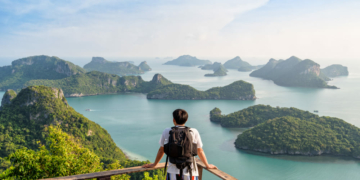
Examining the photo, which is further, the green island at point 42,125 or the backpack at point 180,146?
the green island at point 42,125

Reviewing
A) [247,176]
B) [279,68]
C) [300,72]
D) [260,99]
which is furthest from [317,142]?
[279,68]

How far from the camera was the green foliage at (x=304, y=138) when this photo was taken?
2570cm

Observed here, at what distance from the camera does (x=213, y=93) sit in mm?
61188

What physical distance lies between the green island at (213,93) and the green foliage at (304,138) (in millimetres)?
31081

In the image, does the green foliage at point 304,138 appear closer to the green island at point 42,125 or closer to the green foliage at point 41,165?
the green island at point 42,125

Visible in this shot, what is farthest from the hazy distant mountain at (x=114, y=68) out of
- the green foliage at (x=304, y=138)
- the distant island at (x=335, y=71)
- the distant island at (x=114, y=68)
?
the green foliage at (x=304, y=138)

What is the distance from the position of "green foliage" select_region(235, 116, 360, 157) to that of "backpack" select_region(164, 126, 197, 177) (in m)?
26.7

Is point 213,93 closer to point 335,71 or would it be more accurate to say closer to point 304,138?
point 304,138

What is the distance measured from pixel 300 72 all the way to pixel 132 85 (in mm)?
63378

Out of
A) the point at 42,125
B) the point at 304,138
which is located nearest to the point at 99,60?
the point at 42,125

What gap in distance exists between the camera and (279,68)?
366ft

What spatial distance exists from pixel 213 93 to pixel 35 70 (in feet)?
247

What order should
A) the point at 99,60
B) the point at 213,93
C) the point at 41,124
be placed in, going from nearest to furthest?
the point at 41,124 → the point at 213,93 → the point at 99,60

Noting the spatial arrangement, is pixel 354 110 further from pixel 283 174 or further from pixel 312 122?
pixel 283 174
